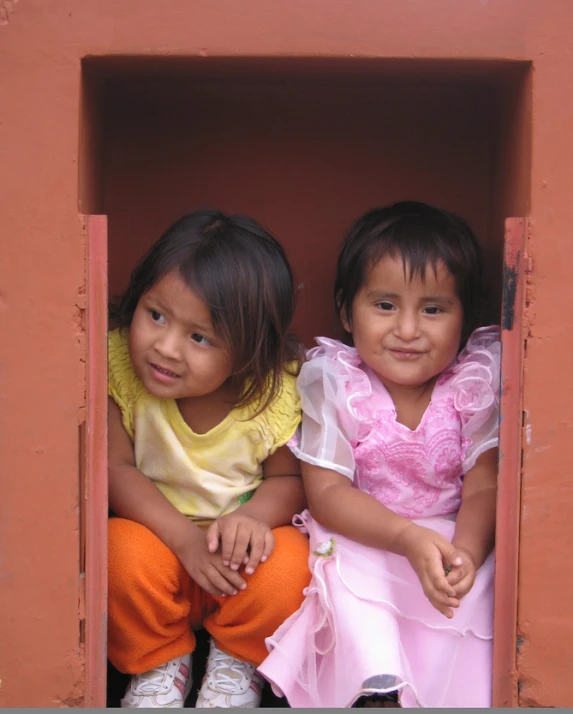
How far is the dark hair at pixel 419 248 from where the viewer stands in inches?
77.3

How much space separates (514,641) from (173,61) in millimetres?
1244

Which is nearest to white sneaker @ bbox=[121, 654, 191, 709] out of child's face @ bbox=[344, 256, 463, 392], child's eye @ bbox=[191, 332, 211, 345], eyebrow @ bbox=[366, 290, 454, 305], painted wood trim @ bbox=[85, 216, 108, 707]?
painted wood trim @ bbox=[85, 216, 108, 707]

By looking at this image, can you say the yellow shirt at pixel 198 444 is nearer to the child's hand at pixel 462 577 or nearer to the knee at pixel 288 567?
→ the knee at pixel 288 567

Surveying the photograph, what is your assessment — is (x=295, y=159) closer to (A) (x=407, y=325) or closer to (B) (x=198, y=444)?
(A) (x=407, y=325)

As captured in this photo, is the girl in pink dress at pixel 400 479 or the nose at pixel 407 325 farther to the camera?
the nose at pixel 407 325

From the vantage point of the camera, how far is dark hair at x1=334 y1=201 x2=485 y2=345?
196cm

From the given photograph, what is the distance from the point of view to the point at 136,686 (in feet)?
6.08

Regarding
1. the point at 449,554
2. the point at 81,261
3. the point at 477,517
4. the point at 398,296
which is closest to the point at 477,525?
the point at 477,517

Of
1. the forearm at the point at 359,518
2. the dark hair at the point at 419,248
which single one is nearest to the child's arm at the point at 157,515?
the forearm at the point at 359,518

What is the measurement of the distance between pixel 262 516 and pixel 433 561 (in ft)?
1.41

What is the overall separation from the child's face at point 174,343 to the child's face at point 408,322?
1.08ft

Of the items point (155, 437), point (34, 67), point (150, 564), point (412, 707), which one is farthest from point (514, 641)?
point (34, 67)

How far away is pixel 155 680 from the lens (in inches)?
72.8

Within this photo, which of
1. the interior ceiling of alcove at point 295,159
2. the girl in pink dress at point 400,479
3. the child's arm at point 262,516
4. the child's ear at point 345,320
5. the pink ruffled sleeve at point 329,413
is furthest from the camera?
the interior ceiling of alcove at point 295,159
